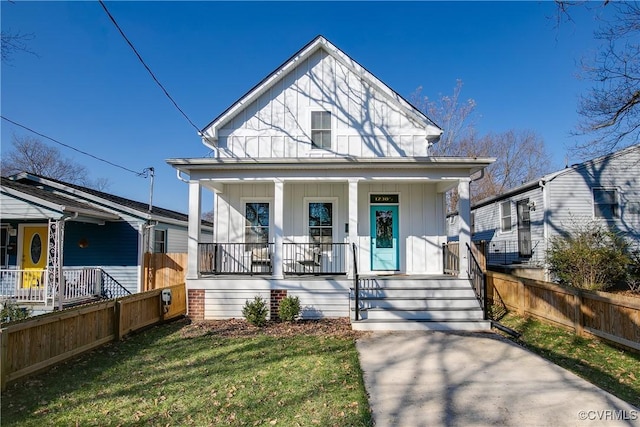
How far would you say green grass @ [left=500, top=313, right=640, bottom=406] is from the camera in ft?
17.4

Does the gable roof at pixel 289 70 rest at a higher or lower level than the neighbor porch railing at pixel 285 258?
higher

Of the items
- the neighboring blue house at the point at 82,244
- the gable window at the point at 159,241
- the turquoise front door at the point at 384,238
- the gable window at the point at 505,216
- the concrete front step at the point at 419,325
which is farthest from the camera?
the gable window at the point at 505,216

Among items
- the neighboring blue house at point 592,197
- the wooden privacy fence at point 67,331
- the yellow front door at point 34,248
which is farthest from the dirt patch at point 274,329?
the neighboring blue house at point 592,197

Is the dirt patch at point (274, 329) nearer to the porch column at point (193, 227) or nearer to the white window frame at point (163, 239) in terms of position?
the porch column at point (193, 227)

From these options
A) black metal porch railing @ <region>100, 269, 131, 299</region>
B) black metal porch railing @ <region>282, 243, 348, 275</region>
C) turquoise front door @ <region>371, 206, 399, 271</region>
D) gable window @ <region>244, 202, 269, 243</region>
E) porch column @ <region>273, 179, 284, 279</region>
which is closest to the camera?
porch column @ <region>273, 179, 284, 279</region>

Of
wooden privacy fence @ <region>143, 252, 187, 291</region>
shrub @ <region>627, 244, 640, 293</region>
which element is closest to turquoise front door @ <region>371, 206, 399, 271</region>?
wooden privacy fence @ <region>143, 252, 187, 291</region>

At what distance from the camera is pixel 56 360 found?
584 centimetres

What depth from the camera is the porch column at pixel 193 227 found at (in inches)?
374

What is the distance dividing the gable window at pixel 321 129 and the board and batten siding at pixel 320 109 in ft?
0.48

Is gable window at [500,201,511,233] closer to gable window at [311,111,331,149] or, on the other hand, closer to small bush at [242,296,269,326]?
gable window at [311,111,331,149]

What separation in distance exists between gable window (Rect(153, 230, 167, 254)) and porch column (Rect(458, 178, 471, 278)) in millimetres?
10740

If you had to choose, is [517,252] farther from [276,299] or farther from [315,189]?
[276,299]

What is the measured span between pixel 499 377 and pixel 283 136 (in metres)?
8.44

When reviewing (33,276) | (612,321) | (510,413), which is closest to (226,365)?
(510,413)
